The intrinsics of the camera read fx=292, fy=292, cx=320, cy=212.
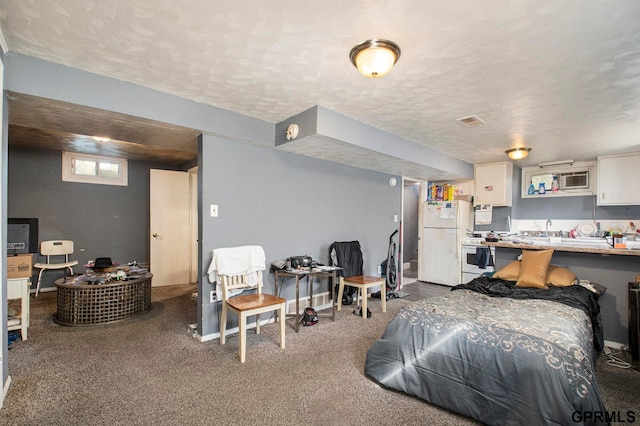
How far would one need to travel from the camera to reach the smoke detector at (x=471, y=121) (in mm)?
3145

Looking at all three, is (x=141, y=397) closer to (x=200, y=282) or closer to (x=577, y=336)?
(x=200, y=282)

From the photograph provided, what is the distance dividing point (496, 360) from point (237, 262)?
7.88ft

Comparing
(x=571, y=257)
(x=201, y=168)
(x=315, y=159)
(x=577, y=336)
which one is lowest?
(x=577, y=336)

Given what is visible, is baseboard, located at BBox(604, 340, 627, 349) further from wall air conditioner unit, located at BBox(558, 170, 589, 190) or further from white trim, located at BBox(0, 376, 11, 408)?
white trim, located at BBox(0, 376, 11, 408)

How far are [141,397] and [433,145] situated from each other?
4368mm

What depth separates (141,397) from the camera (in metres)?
2.06

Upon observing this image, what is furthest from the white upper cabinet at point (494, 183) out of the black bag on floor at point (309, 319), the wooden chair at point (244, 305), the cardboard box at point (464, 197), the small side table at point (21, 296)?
the small side table at point (21, 296)

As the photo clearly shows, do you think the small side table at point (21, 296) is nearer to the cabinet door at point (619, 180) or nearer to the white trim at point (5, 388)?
the white trim at point (5, 388)

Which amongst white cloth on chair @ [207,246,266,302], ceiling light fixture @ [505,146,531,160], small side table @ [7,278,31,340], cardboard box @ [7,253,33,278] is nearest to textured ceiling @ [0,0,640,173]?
ceiling light fixture @ [505,146,531,160]

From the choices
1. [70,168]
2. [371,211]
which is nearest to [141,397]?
[371,211]

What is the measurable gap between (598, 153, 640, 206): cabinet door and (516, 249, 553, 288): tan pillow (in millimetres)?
2647

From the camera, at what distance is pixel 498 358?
1778 mm

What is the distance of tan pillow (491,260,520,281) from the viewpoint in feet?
10.6

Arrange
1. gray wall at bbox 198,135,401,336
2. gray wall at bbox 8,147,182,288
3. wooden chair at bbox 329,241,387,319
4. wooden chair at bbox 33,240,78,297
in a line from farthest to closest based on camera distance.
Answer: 1. gray wall at bbox 8,147,182,288
2. wooden chair at bbox 33,240,78,297
3. wooden chair at bbox 329,241,387,319
4. gray wall at bbox 198,135,401,336
